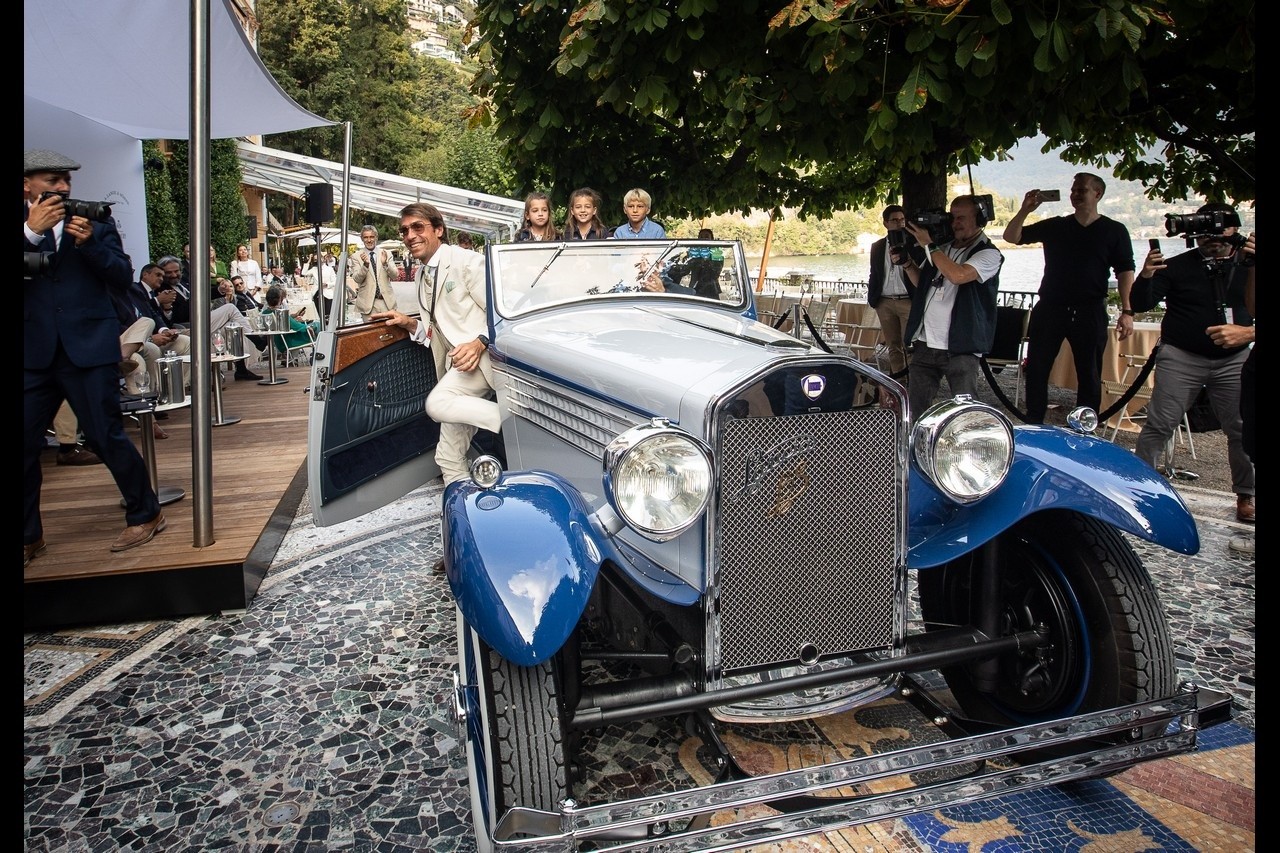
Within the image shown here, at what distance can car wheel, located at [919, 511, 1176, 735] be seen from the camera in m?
2.26

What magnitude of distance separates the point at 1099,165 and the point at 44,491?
1140cm

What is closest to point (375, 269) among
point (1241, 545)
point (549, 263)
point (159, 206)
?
point (549, 263)

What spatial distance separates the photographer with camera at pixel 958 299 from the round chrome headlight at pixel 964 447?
284 cm

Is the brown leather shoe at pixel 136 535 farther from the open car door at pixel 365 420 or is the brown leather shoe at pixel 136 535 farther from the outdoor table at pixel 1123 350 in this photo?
the outdoor table at pixel 1123 350

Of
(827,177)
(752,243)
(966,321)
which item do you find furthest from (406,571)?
(752,243)

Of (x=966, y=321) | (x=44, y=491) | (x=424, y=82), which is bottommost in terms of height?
(x=44, y=491)

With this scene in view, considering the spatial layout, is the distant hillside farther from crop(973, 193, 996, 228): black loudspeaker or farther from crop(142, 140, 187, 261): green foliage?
crop(142, 140, 187, 261): green foliage

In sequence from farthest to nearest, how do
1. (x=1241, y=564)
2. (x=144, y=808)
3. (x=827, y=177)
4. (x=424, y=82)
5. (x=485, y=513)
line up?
(x=424, y=82)
(x=827, y=177)
(x=1241, y=564)
(x=144, y=808)
(x=485, y=513)

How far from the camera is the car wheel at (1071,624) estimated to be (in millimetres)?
2260

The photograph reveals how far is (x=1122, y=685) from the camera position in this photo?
7.39 feet

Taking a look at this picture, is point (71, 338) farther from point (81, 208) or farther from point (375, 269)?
point (375, 269)

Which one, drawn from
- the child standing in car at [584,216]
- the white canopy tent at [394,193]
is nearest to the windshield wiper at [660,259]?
the child standing in car at [584,216]

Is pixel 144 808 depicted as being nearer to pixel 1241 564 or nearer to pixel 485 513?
pixel 485 513

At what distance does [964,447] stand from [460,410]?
242cm
